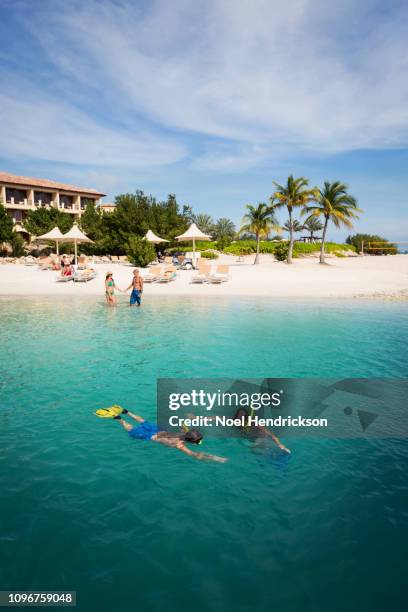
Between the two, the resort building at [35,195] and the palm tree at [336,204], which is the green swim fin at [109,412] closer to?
the palm tree at [336,204]

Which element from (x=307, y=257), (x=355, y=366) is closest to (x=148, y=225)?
(x=307, y=257)

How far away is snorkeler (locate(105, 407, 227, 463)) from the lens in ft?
17.3

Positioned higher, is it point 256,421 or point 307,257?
point 307,257

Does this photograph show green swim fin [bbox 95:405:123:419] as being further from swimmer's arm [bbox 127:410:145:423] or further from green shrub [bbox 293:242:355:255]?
green shrub [bbox 293:242:355:255]

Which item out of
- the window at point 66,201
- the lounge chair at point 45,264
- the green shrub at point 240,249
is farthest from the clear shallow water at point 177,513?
the window at point 66,201

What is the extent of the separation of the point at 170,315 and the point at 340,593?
12.6 meters

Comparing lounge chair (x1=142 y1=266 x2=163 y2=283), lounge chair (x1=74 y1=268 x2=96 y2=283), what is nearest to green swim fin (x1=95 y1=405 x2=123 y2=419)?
lounge chair (x1=142 y1=266 x2=163 y2=283)

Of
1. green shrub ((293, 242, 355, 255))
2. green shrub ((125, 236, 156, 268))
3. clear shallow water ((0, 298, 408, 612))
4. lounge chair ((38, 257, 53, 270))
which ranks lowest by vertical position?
clear shallow water ((0, 298, 408, 612))

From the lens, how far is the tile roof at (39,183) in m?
54.2

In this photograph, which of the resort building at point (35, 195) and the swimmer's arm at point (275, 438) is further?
the resort building at point (35, 195)

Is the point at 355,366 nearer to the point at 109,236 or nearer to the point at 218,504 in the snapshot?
the point at 218,504

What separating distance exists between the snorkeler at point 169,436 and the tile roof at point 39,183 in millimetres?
56907

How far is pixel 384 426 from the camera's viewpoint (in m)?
6.12

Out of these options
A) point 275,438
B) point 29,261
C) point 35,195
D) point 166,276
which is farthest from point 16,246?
point 275,438
